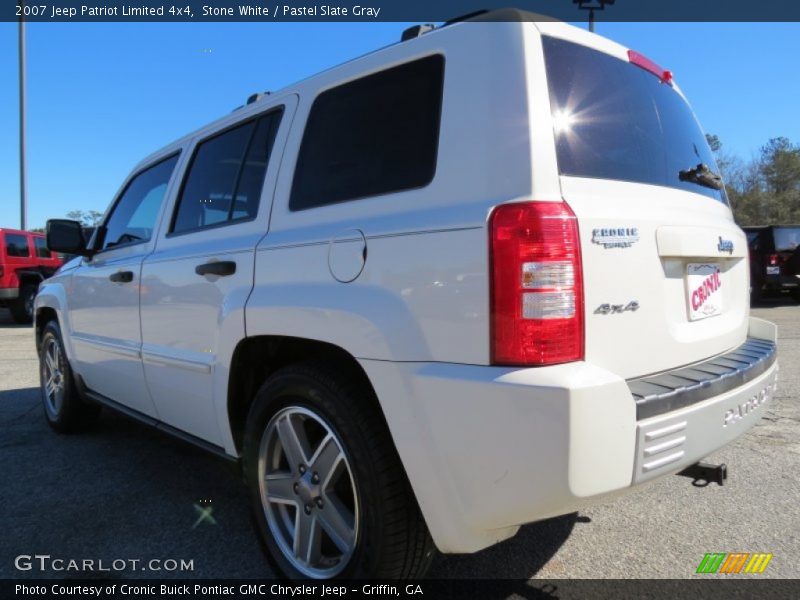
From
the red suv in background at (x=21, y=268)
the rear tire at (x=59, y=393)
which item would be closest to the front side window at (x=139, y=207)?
the rear tire at (x=59, y=393)

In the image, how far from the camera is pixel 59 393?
440cm

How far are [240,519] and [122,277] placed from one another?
153 cm

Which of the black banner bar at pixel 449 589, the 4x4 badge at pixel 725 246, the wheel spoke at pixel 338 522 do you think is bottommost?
the black banner bar at pixel 449 589

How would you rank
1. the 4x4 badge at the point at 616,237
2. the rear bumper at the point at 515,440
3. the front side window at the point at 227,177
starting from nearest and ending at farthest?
1. the rear bumper at the point at 515,440
2. the 4x4 badge at the point at 616,237
3. the front side window at the point at 227,177

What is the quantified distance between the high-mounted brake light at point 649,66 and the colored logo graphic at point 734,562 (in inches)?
79.2

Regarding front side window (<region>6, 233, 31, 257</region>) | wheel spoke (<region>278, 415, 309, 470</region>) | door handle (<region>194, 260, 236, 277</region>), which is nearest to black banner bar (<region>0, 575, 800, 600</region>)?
wheel spoke (<region>278, 415, 309, 470</region>)

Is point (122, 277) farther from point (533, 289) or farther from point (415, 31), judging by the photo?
point (533, 289)

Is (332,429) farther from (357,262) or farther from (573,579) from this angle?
(573,579)

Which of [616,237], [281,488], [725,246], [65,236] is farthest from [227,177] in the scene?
[725,246]

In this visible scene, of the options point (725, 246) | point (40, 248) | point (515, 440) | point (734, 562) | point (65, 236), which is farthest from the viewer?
point (40, 248)

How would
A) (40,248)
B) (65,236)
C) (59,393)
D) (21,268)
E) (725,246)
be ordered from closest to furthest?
1. (725,246)
2. (65,236)
3. (59,393)
4. (21,268)
5. (40,248)

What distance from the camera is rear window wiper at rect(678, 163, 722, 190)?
2293 millimetres

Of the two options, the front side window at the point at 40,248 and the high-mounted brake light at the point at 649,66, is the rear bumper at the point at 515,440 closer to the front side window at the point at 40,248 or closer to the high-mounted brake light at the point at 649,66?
the high-mounted brake light at the point at 649,66

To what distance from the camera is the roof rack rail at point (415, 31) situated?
6.52 ft
